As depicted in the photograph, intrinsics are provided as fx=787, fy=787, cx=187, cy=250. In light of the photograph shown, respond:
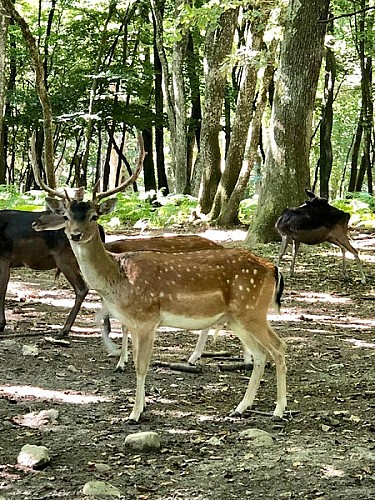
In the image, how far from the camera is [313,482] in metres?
4.25

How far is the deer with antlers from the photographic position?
5637 mm

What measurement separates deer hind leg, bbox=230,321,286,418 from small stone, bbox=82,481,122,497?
1.55 m

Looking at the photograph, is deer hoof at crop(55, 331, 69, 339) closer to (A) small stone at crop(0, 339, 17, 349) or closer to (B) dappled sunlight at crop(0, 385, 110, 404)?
(A) small stone at crop(0, 339, 17, 349)

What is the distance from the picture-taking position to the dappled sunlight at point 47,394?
5.89 m

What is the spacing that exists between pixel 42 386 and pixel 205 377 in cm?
135

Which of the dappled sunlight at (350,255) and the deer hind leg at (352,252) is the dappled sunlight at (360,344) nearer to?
the deer hind leg at (352,252)

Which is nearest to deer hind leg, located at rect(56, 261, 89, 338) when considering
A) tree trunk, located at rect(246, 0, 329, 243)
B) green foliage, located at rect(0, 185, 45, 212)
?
tree trunk, located at rect(246, 0, 329, 243)

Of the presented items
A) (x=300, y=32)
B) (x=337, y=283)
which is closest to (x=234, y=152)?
(x=300, y=32)

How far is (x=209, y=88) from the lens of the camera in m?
→ 16.8

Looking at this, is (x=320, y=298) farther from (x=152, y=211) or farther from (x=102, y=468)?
(x=152, y=211)

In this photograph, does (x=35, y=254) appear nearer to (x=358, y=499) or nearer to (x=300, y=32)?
(x=358, y=499)

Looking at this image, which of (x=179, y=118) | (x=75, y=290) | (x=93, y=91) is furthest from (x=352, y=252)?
(x=93, y=91)

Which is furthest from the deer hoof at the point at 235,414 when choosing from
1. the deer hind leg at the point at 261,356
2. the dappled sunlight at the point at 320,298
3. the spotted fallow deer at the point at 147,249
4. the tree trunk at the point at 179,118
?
the tree trunk at the point at 179,118

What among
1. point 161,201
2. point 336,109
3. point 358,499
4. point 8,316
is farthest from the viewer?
point 336,109
